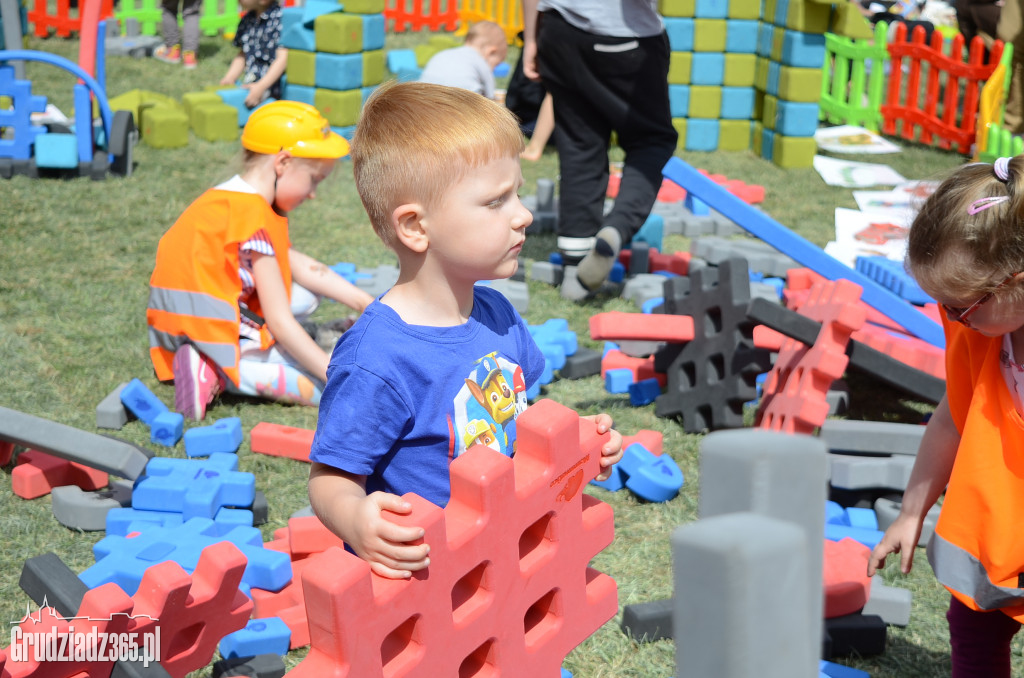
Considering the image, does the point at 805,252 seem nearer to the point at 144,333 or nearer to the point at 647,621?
the point at 647,621

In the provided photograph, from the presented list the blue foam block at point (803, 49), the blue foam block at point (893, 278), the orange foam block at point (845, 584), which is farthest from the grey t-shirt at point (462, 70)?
the orange foam block at point (845, 584)

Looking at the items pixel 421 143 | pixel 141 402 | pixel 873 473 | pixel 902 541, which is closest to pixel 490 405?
pixel 421 143

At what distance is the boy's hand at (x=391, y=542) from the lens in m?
1.30

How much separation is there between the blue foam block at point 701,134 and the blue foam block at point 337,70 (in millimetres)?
2497

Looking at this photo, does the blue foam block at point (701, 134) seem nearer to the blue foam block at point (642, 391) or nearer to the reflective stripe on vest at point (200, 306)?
the blue foam block at point (642, 391)

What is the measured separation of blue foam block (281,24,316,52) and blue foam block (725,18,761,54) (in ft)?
9.74

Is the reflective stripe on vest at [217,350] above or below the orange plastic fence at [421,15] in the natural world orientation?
below

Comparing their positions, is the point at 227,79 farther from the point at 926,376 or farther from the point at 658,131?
the point at 926,376

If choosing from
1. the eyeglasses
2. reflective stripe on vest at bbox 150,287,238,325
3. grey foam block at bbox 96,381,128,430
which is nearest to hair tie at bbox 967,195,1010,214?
the eyeglasses

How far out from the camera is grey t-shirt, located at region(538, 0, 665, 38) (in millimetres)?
4391

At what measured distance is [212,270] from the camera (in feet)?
11.2

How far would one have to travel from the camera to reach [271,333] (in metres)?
3.49

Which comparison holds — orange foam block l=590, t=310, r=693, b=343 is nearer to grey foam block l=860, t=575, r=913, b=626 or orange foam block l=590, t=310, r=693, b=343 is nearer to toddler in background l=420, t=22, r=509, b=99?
grey foam block l=860, t=575, r=913, b=626

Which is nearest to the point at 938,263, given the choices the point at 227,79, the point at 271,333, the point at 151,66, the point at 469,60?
the point at 271,333
